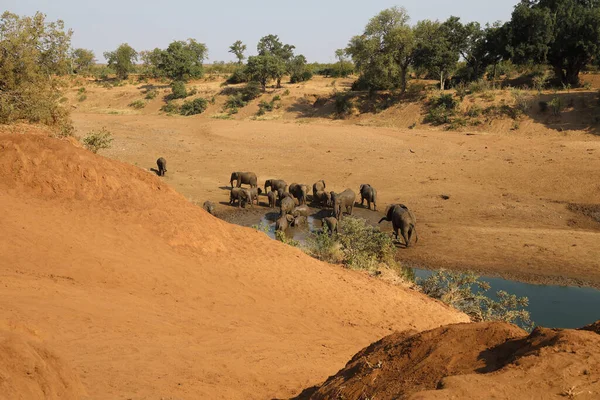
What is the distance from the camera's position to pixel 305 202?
874 inches

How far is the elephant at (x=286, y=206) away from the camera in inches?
780

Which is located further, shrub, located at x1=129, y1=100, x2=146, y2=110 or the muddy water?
shrub, located at x1=129, y1=100, x2=146, y2=110

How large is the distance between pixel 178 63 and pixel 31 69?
35806 millimetres

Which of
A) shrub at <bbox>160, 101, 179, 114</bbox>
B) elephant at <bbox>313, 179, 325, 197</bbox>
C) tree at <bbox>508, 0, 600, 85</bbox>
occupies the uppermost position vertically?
tree at <bbox>508, 0, 600, 85</bbox>

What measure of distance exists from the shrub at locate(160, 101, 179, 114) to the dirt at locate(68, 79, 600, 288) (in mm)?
6405

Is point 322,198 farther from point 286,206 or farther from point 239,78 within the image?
point 239,78

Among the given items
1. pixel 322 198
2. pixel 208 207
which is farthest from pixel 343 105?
pixel 208 207

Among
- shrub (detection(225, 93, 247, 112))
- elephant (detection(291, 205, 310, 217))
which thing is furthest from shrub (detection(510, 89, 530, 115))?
shrub (detection(225, 93, 247, 112))

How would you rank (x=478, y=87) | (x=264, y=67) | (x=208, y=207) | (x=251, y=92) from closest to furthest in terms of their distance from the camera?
(x=208, y=207) → (x=478, y=87) → (x=251, y=92) → (x=264, y=67)

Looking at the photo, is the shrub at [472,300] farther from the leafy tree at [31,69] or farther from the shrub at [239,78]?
the shrub at [239,78]

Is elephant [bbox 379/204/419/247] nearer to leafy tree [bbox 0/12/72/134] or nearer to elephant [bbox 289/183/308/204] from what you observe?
elephant [bbox 289/183/308/204]

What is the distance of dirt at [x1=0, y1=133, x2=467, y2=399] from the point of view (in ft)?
21.5

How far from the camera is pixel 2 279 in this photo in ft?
27.5

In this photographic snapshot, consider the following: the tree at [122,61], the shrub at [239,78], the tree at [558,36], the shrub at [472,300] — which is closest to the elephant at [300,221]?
the shrub at [472,300]
